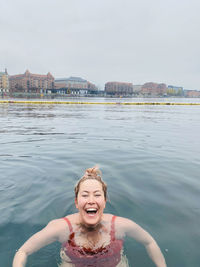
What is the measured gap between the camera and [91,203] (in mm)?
3141

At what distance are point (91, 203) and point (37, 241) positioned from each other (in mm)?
1055

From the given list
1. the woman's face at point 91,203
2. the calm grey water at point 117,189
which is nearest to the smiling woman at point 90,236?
the woman's face at point 91,203

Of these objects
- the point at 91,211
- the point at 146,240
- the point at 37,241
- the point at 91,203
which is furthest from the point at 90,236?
the point at 146,240

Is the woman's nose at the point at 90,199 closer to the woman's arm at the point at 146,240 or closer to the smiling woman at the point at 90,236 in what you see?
the smiling woman at the point at 90,236

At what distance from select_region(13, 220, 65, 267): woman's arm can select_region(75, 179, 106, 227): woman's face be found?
0.50 m

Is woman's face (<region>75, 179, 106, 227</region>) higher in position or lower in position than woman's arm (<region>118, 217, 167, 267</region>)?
higher

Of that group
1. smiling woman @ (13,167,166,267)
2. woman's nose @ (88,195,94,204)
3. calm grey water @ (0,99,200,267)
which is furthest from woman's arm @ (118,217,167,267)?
woman's nose @ (88,195,94,204)

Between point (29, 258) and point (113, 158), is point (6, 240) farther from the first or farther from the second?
point (113, 158)

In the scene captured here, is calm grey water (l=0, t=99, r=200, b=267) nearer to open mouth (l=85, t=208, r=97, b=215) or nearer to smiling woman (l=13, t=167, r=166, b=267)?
smiling woman (l=13, t=167, r=166, b=267)

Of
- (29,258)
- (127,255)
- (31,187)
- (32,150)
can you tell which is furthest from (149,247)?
(32,150)

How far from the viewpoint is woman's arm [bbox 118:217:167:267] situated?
10.7ft

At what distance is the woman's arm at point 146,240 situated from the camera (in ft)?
10.7

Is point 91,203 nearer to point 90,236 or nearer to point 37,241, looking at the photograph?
point 90,236

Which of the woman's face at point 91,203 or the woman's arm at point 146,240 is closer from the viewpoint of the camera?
the woman's face at point 91,203
